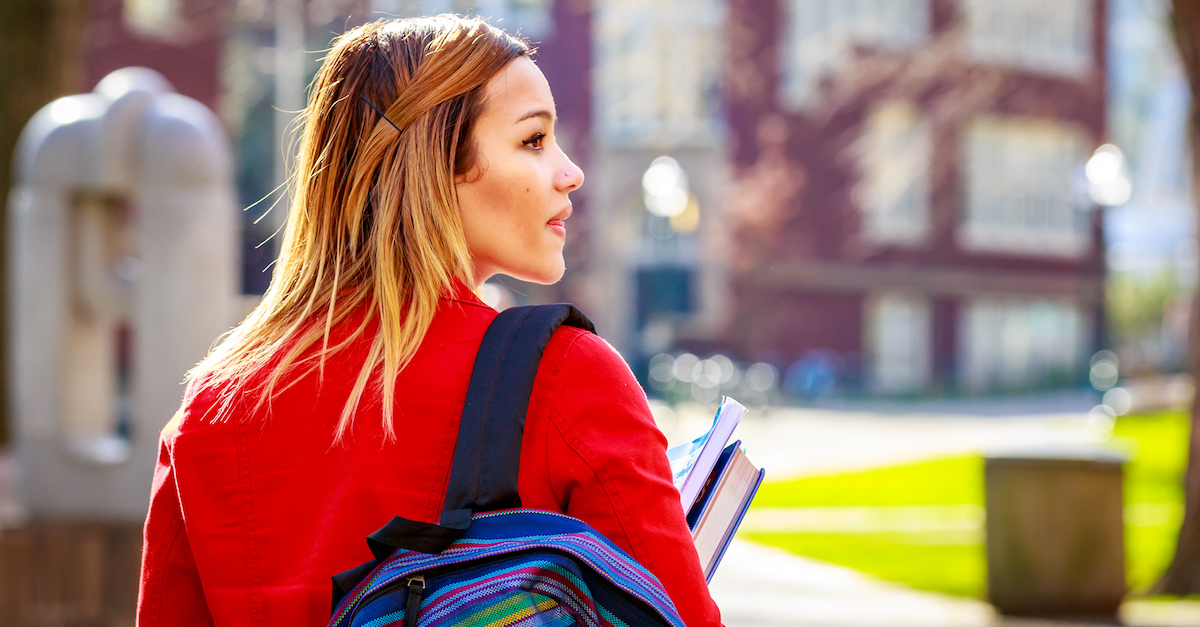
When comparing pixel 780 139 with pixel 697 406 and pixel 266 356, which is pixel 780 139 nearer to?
pixel 697 406

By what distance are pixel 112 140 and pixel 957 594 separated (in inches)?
205

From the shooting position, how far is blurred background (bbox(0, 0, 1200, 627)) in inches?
233

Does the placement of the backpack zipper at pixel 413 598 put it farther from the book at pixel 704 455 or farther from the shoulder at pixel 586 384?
the book at pixel 704 455

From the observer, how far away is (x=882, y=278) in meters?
30.9

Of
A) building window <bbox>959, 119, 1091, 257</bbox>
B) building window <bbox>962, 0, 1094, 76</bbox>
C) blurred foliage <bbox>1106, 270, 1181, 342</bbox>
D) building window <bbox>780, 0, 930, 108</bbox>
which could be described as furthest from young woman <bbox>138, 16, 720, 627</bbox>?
blurred foliage <bbox>1106, 270, 1181, 342</bbox>

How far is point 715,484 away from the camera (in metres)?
1.60

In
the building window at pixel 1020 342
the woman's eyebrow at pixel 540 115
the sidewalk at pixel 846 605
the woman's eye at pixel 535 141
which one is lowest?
the building window at pixel 1020 342

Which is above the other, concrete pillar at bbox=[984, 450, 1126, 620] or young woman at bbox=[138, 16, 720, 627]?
young woman at bbox=[138, 16, 720, 627]

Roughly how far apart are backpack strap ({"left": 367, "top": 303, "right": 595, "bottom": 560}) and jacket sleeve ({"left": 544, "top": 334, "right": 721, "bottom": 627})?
0.13 ft

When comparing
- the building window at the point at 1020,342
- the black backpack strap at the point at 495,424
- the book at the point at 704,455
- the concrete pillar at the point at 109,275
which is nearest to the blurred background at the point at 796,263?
the concrete pillar at the point at 109,275

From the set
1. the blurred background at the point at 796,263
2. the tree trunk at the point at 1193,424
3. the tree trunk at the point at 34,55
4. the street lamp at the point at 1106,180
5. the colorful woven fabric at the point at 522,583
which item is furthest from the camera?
the street lamp at the point at 1106,180

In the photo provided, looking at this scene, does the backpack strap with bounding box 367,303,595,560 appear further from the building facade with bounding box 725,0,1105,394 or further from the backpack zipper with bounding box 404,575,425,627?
the building facade with bounding box 725,0,1105,394

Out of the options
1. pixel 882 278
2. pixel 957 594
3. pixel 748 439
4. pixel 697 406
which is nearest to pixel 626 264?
pixel 882 278

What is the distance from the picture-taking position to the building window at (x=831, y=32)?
29.3 metres
